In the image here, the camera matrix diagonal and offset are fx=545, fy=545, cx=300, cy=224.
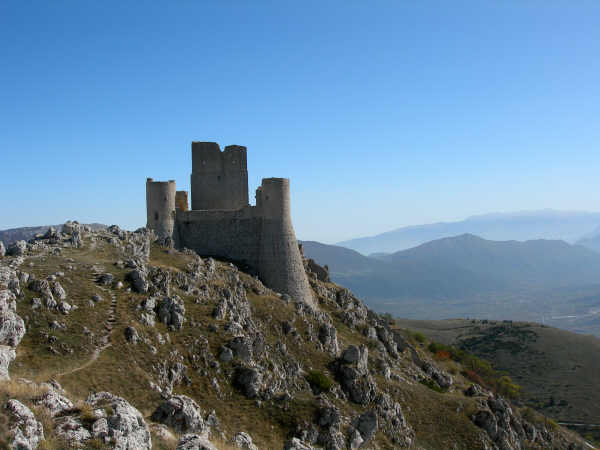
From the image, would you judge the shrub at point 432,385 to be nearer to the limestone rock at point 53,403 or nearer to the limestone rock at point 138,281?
the limestone rock at point 138,281

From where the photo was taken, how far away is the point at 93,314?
3259cm

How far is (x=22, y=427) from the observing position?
43.7 ft

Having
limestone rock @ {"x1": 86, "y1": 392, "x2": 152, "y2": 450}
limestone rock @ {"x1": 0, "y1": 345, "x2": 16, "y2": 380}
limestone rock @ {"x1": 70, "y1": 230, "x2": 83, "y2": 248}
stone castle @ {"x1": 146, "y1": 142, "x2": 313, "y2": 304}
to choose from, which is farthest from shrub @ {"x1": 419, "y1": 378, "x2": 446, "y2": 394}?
limestone rock @ {"x1": 86, "y1": 392, "x2": 152, "y2": 450}

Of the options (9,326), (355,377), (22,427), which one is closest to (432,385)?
(355,377)

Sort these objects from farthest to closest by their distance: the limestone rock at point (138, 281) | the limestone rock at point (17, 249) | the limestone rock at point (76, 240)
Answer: the limestone rock at point (76, 240), the limestone rock at point (17, 249), the limestone rock at point (138, 281)

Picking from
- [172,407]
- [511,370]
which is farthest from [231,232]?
[511,370]

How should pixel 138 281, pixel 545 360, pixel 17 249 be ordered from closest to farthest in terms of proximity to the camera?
1. pixel 138 281
2. pixel 17 249
3. pixel 545 360

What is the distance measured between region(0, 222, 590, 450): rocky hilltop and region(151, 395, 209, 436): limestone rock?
67mm

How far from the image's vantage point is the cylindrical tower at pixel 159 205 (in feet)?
178

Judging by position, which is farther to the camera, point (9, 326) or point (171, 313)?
point (171, 313)

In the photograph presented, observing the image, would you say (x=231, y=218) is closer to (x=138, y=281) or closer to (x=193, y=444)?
(x=138, y=281)

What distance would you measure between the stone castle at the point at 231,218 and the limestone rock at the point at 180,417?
33.2 meters

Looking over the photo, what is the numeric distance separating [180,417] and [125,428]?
7013 millimetres

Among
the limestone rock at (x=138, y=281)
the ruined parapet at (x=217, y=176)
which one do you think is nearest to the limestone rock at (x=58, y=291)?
the limestone rock at (x=138, y=281)
